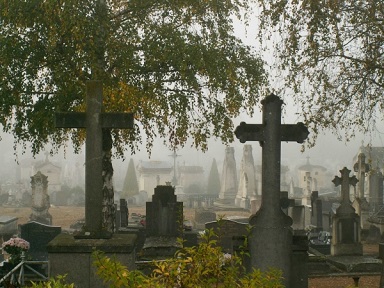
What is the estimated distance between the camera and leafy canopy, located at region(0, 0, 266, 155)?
11.2 m

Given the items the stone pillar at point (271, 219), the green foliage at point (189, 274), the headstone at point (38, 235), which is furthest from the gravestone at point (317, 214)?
the green foliage at point (189, 274)

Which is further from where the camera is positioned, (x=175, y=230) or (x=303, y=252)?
(x=175, y=230)

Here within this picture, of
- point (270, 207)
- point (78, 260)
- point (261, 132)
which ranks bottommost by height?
point (78, 260)

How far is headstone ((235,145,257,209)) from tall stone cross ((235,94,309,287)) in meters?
28.9

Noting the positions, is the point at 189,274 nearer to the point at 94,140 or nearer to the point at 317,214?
the point at 94,140

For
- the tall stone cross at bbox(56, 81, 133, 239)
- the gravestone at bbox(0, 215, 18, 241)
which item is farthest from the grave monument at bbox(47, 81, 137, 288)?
the gravestone at bbox(0, 215, 18, 241)

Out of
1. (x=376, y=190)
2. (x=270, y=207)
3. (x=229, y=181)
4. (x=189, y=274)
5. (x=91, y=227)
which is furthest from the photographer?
(x=229, y=181)

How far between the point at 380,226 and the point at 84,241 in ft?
51.3

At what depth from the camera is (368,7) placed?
10094mm

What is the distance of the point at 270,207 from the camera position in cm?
693

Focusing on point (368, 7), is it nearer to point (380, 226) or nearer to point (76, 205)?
point (380, 226)

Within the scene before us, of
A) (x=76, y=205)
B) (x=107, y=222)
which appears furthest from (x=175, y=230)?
(x=76, y=205)

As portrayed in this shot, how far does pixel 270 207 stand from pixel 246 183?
1201 inches

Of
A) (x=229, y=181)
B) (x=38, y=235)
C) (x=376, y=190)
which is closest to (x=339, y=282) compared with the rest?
(x=38, y=235)
